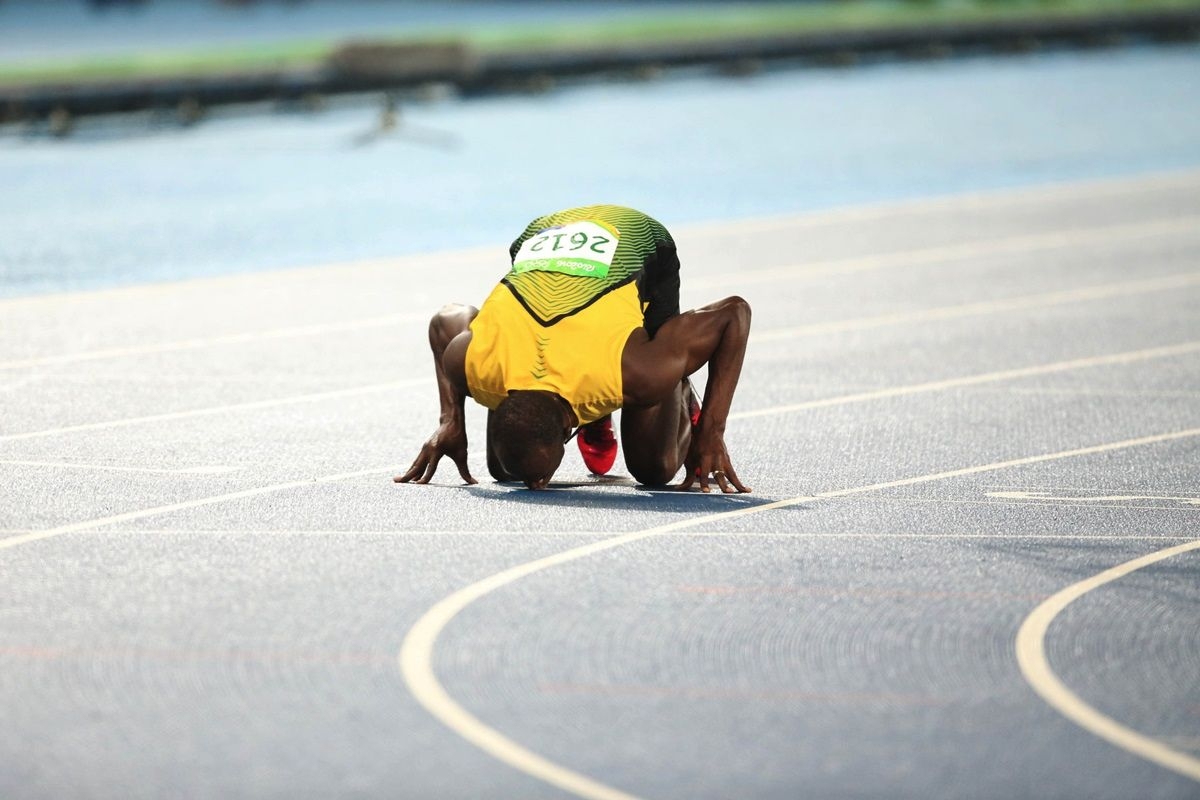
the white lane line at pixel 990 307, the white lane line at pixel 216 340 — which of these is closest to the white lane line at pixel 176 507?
the white lane line at pixel 216 340

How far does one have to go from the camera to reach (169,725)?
14.1ft

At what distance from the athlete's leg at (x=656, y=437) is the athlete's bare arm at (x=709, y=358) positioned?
162 millimetres

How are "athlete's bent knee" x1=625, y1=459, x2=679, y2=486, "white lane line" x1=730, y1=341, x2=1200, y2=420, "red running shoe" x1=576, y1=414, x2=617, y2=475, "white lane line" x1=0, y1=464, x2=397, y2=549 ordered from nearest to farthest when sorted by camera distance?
1. "white lane line" x1=0, y1=464, x2=397, y2=549
2. "athlete's bent knee" x1=625, y1=459, x2=679, y2=486
3. "red running shoe" x1=576, y1=414, x2=617, y2=475
4. "white lane line" x1=730, y1=341, x2=1200, y2=420

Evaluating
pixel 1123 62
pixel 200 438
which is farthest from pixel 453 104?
pixel 200 438

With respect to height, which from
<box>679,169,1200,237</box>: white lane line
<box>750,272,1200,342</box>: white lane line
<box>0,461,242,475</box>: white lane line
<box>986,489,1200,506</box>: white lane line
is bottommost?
<box>750,272,1200,342</box>: white lane line

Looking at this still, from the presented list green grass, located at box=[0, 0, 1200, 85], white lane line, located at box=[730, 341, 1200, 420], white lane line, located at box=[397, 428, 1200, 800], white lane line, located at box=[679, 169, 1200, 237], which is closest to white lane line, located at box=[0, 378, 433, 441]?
white lane line, located at box=[730, 341, 1200, 420]

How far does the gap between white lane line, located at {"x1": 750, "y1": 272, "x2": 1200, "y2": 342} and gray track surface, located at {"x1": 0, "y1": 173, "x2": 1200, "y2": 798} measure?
43 cm

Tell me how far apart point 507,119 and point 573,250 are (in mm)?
17467

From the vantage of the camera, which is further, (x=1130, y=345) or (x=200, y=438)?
(x=1130, y=345)

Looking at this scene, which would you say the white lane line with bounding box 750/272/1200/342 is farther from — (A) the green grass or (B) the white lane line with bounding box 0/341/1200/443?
(A) the green grass

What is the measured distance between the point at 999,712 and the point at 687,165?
16.1m

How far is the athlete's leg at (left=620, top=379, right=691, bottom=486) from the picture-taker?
22.3 feet

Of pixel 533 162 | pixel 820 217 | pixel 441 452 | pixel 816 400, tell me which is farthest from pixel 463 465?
pixel 533 162

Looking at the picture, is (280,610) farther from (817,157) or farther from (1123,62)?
(1123,62)
